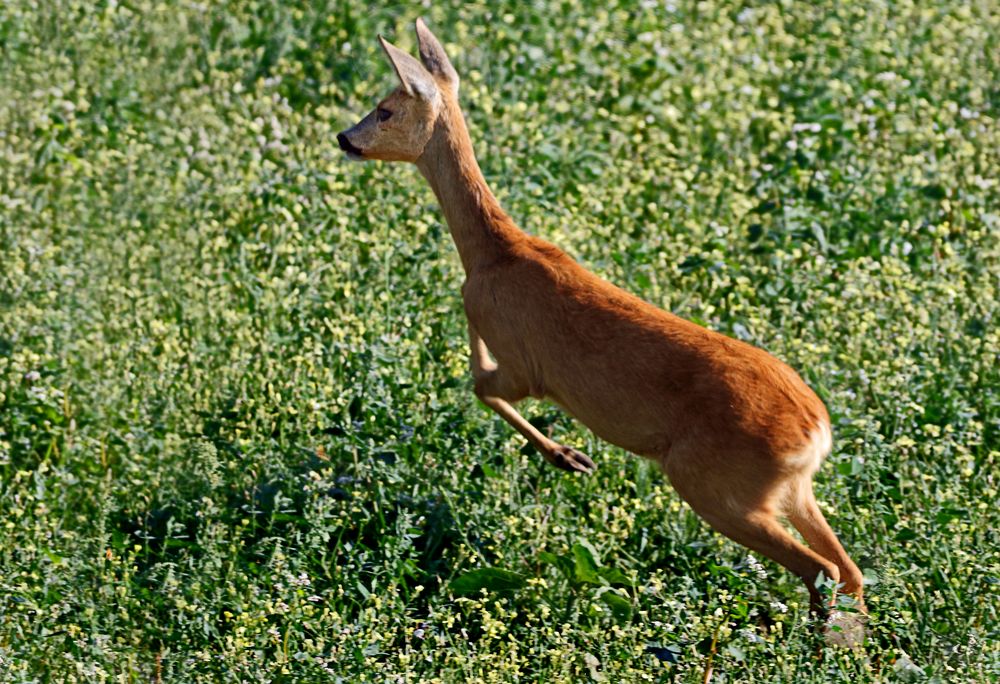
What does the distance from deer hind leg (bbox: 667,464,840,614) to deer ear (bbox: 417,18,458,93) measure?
224cm

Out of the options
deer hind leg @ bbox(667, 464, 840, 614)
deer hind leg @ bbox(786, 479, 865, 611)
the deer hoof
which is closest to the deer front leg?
the deer hoof

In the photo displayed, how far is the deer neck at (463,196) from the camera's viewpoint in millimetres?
6258

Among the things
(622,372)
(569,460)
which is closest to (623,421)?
(622,372)

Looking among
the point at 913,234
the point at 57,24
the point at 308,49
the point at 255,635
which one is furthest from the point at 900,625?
the point at 57,24

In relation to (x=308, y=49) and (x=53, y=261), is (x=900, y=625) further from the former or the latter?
(x=308, y=49)

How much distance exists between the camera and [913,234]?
8367 millimetres

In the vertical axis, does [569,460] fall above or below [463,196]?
below

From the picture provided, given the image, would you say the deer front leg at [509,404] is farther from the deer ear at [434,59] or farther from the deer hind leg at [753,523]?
the deer ear at [434,59]

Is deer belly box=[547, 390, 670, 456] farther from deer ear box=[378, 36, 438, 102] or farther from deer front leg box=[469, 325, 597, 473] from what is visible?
deer ear box=[378, 36, 438, 102]

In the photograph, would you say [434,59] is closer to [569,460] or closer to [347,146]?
[347,146]

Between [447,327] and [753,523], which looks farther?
A: [447,327]

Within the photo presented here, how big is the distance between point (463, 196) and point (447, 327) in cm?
118

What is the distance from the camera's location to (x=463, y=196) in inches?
250

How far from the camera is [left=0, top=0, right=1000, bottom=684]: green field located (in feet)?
18.3
